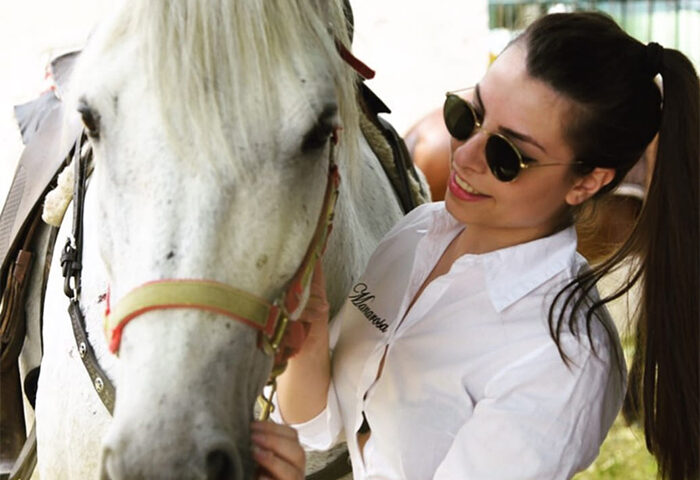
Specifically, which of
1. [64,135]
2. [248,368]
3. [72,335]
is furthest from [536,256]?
[64,135]

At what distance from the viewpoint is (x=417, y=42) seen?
6.34 metres

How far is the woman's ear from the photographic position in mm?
1492

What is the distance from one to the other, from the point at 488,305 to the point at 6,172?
187 cm

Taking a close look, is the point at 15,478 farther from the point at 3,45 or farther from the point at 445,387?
the point at 3,45

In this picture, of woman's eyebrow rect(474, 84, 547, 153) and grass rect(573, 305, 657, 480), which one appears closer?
woman's eyebrow rect(474, 84, 547, 153)

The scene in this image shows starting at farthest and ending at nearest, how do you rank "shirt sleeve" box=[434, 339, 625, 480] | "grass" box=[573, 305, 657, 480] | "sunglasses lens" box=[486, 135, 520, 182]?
1. "grass" box=[573, 305, 657, 480]
2. "sunglasses lens" box=[486, 135, 520, 182]
3. "shirt sleeve" box=[434, 339, 625, 480]

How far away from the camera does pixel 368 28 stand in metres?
6.32

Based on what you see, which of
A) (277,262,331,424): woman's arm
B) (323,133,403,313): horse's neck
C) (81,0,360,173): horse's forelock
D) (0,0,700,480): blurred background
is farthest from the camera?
(0,0,700,480): blurred background

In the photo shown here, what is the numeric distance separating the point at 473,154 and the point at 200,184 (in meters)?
0.54

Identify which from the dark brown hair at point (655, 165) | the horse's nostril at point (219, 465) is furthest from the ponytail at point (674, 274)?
the horse's nostril at point (219, 465)

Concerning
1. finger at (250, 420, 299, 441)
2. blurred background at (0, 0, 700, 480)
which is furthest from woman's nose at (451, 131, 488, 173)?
finger at (250, 420, 299, 441)

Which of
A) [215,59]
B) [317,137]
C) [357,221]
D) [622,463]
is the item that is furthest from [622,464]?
[215,59]

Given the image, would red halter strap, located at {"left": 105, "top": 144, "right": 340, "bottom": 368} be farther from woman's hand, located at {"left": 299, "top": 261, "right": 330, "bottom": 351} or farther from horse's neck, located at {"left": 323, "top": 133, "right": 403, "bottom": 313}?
horse's neck, located at {"left": 323, "top": 133, "right": 403, "bottom": 313}

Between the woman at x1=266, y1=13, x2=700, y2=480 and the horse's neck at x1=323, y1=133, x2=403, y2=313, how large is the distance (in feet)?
0.53
